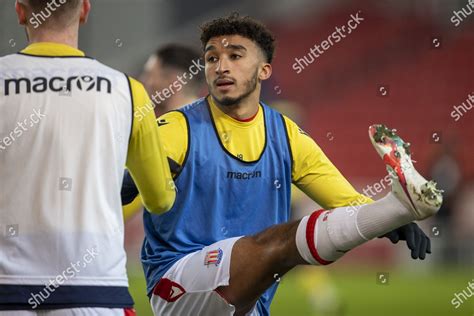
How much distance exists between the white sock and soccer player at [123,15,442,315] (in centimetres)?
1

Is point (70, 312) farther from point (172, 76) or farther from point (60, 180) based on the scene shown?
point (172, 76)

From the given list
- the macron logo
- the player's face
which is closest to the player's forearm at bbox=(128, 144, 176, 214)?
the macron logo

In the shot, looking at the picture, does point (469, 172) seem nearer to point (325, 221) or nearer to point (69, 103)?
point (325, 221)

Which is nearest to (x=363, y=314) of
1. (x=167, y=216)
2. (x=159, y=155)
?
(x=167, y=216)

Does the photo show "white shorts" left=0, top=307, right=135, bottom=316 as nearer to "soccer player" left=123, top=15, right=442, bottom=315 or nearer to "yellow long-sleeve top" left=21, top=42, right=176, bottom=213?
"yellow long-sleeve top" left=21, top=42, right=176, bottom=213

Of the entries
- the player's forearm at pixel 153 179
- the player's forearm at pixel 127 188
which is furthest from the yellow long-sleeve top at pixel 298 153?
the player's forearm at pixel 153 179

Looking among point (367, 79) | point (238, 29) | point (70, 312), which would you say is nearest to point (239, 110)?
point (238, 29)

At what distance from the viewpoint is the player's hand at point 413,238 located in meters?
5.30

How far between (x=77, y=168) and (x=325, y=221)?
1.78m

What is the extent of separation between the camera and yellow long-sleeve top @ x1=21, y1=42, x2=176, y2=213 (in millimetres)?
3787

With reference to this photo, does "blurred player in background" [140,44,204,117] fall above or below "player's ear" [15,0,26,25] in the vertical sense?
below

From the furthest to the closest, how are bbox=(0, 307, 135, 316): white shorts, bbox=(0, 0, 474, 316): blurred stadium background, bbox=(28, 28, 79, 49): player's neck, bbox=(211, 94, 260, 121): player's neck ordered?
bbox=(0, 0, 474, 316): blurred stadium background, bbox=(211, 94, 260, 121): player's neck, bbox=(28, 28, 79, 49): player's neck, bbox=(0, 307, 135, 316): white shorts

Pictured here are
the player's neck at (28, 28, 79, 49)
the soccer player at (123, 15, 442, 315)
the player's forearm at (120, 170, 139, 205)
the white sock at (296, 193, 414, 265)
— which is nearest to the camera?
the player's neck at (28, 28, 79, 49)

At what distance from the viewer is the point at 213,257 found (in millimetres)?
5508
